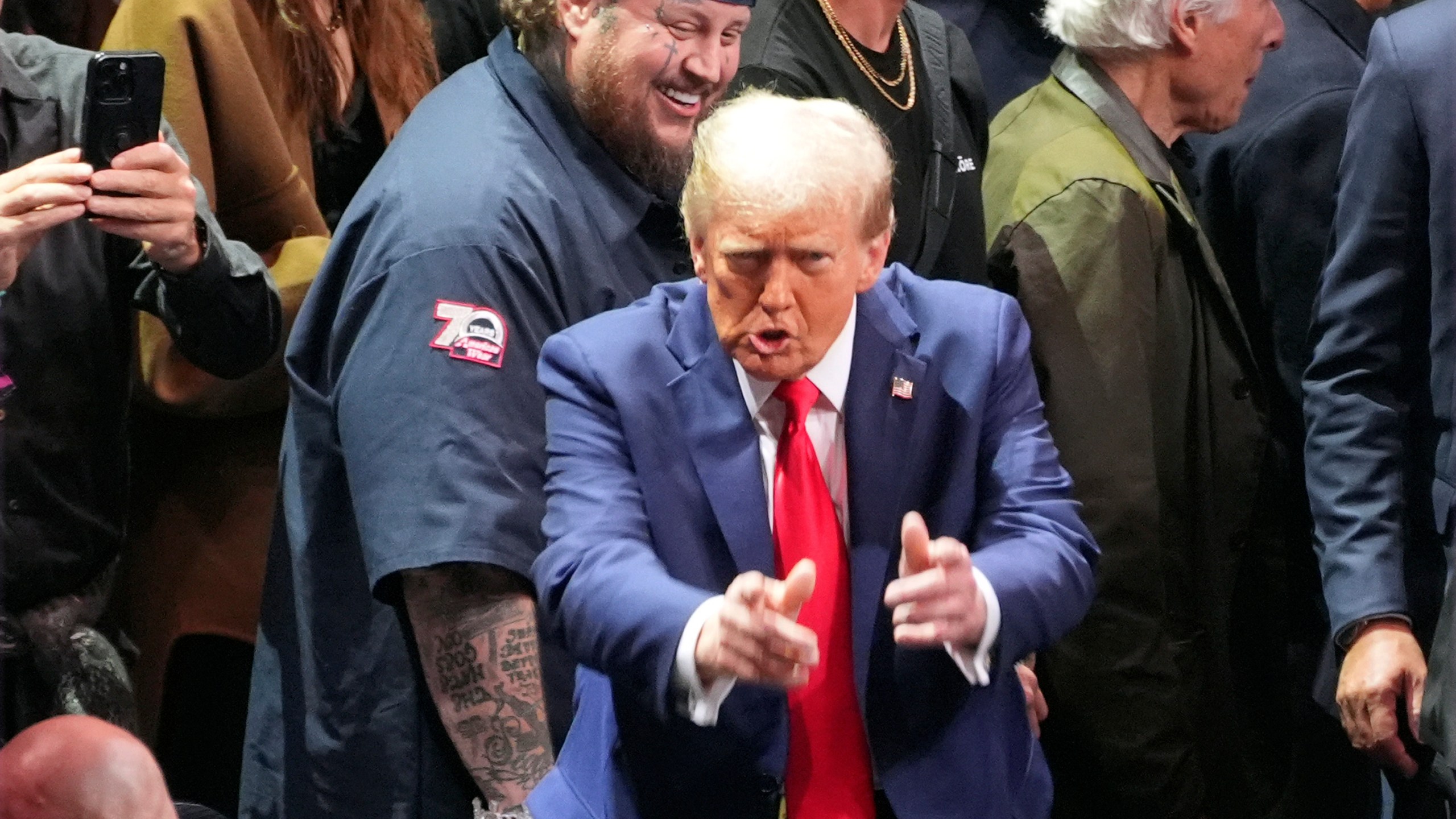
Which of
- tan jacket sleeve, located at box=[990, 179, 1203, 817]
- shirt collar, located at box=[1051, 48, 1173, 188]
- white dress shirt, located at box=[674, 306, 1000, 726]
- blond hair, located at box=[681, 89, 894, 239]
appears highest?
blond hair, located at box=[681, 89, 894, 239]

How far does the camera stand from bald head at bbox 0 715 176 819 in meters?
2.12

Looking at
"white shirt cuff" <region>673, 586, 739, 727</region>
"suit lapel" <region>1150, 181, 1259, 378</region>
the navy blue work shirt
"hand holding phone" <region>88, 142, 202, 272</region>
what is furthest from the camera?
"suit lapel" <region>1150, 181, 1259, 378</region>

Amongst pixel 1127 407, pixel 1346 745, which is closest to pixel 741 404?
pixel 1127 407

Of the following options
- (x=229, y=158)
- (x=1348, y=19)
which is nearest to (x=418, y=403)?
(x=229, y=158)

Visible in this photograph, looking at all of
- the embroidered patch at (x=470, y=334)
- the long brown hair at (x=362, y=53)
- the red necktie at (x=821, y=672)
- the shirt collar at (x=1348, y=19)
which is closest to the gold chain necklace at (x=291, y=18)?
the long brown hair at (x=362, y=53)

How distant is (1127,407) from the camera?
3021 millimetres

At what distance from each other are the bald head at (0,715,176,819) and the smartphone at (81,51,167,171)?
2.43 feet

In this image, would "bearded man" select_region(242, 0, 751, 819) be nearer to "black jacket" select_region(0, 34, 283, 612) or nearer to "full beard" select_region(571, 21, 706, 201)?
"full beard" select_region(571, 21, 706, 201)

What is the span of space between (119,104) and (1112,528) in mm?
1525

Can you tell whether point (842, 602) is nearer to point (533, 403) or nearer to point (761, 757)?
point (761, 757)

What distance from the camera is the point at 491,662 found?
2.40 meters

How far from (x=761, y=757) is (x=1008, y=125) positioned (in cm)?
172

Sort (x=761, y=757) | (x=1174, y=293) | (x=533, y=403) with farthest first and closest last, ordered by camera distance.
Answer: (x=1174, y=293) < (x=533, y=403) < (x=761, y=757)

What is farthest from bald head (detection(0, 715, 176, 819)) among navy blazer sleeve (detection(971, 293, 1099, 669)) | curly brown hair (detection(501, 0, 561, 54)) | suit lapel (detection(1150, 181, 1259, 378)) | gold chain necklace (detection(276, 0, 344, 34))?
suit lapel (detection(1150, 181, 1259, 378))
